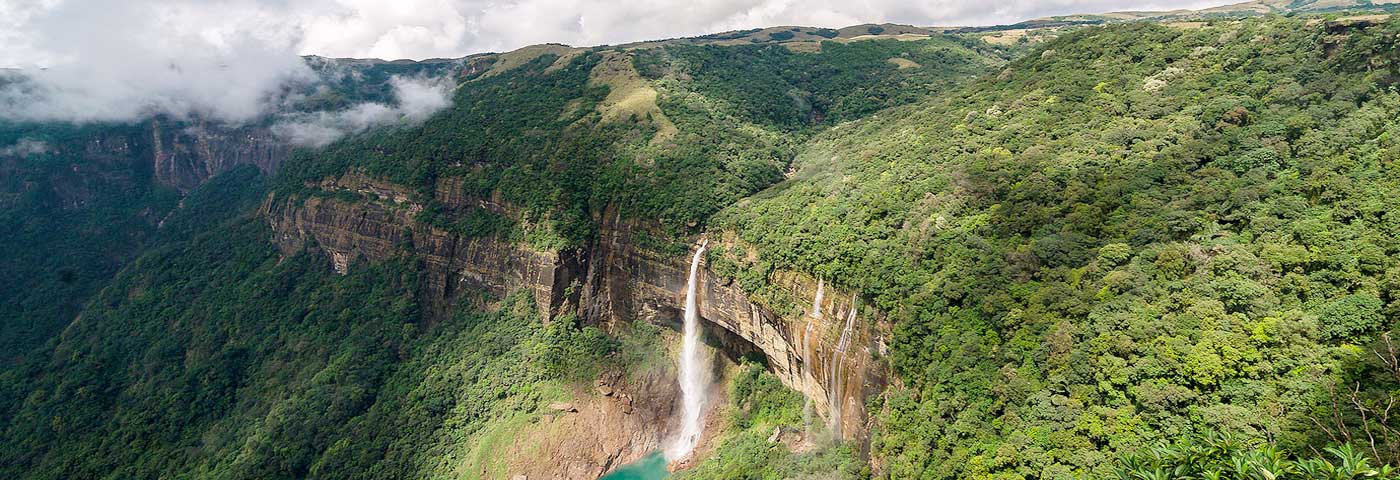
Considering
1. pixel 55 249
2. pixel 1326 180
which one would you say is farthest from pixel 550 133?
pixel 55 249

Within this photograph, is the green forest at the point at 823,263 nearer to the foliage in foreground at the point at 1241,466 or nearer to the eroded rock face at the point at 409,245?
the foliage in foreground at the point at 1241,466

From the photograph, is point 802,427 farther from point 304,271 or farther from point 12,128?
point 12,128

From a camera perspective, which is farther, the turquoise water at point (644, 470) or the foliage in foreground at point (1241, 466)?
the turquoise water at point (644, 470)

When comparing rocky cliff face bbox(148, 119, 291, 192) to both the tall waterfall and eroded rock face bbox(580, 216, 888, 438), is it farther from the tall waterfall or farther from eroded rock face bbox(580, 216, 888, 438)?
the tall waterfall

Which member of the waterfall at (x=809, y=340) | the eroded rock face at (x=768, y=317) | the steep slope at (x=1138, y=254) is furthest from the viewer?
the waterfall at (x=809, y=340)

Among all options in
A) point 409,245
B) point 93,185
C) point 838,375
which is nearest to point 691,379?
point 838,375

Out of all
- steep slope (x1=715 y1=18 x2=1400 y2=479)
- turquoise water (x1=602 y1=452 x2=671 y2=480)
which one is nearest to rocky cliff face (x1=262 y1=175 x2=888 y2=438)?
steep slope (x1=715 y1=18 x2=1400 y2=479)

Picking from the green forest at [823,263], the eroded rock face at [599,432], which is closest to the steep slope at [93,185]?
the green forest at [823,263]
